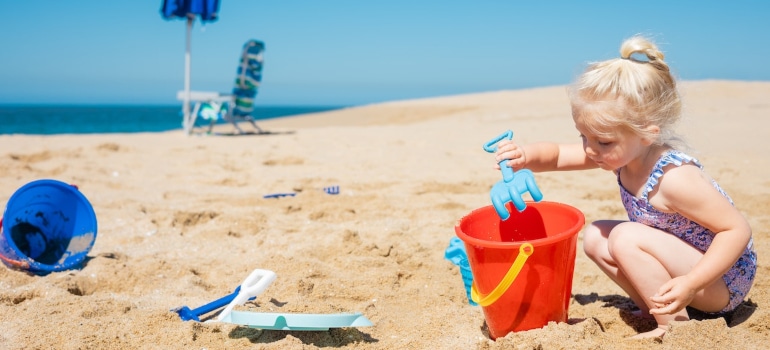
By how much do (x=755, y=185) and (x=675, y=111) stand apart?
102 inches

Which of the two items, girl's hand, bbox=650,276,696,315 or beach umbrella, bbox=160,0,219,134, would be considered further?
beach umbrella, bbox=160,0,219,134

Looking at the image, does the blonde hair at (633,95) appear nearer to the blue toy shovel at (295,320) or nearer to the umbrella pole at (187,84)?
the blue toy shovel at (295,320)

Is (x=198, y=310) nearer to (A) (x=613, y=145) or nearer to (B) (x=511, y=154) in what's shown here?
(B) (x=511, y=154)

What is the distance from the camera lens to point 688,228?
67.1 inches

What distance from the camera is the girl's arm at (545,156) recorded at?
1.91 m

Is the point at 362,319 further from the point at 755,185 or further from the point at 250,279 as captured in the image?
the point at 755,185

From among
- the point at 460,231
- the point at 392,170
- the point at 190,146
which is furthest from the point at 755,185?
the point at 190,146

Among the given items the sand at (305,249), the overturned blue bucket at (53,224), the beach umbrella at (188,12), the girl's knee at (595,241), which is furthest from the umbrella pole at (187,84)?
the girl's knee at (595,241)

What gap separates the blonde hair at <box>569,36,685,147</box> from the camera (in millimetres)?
1645

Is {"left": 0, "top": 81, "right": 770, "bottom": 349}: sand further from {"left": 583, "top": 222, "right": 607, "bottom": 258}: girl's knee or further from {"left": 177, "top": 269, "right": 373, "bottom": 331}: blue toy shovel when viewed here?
{"left": 583, "top": 222, "right": 607, "bottom": 258}: girl's knee

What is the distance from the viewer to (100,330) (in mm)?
1764

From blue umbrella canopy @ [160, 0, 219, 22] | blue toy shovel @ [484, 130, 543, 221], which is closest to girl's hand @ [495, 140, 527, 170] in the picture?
blue toy shovel @ [484, 130, 543, 221]

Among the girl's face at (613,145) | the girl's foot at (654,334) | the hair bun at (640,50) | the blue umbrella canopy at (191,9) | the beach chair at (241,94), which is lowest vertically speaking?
the beach chair at (241,94)

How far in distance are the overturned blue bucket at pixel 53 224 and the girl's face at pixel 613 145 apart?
1.95 m
